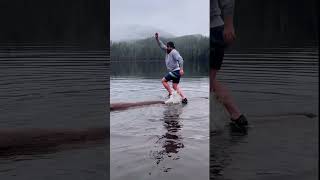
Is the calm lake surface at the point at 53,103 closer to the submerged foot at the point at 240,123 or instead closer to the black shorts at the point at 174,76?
the submerged foot at the point at 240,123

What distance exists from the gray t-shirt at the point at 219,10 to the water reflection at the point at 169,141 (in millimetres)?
1559

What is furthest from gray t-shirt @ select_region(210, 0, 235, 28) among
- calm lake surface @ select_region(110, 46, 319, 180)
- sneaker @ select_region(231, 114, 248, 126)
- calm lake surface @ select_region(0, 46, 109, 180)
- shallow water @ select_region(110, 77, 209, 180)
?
shallow water @ select_region(110, 77, 209, 180)

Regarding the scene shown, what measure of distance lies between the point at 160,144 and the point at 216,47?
1989 mm

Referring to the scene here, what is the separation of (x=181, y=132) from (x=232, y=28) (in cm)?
272

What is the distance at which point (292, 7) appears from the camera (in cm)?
279

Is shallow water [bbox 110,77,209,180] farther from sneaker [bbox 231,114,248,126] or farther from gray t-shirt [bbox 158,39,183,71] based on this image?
gray t-shirt [bbox 158,39,183,71]

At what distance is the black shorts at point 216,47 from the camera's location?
10.7 ft

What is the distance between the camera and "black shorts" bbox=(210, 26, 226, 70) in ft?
10.7

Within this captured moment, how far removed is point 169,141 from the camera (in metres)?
5.10

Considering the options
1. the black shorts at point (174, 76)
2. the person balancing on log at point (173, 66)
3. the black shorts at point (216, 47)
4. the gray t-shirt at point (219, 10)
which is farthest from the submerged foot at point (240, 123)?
the black shorts at point (174, 76)

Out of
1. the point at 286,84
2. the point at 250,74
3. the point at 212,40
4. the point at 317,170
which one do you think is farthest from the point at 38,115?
the point at 317,170

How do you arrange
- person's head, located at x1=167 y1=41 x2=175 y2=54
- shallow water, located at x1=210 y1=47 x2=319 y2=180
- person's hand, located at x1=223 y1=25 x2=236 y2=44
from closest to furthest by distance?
shallow water, located at x1=210 y1=47 x2=319 y2=180 < person's hand, located at x1=223 y1=25 x2=236 y2=44 < person's head, located at x1=167 y1=41 x2=175 y2=54

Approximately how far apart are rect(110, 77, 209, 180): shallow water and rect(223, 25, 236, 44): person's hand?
4.41 feet

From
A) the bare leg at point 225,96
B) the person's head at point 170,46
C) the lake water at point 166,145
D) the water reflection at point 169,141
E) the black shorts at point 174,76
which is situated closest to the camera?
the lake water at point 166,145
